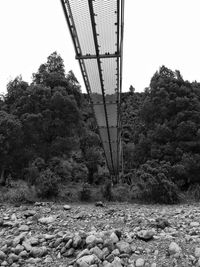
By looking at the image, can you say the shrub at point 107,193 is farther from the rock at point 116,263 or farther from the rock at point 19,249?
the rock at point 116,263

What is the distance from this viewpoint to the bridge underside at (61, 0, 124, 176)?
17.2 feet

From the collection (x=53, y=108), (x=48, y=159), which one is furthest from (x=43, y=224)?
(x=53, y=108)

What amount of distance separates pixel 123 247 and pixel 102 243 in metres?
0.35

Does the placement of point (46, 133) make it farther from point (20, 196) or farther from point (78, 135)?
point (20, 196)

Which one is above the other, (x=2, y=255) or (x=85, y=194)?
(x=85, y=194)

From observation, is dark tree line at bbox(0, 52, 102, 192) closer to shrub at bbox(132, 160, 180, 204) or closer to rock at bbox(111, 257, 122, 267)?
shrub at bbox(132, 160, 180, 204)

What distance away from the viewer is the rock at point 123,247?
4160 mm

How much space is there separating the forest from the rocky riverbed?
4.82 metres

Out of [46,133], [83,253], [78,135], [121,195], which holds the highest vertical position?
[78,135]

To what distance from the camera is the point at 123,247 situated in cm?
422

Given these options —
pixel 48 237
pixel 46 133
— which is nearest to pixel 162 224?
pixel 48 237

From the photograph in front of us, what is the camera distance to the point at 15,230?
19.5 feet

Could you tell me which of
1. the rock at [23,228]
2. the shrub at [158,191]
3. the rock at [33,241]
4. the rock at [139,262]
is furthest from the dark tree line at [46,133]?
the rock at [139,262]

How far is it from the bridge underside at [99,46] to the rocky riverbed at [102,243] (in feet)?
11.8
